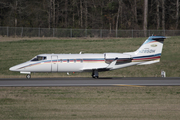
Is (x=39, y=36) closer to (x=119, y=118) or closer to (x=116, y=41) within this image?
(x=116, y=41)

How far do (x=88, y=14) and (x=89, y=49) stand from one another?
24.5 m

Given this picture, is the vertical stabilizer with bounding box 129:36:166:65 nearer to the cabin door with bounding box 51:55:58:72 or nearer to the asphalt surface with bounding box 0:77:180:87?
the asphalt surface with bounding box 0:77:180:87

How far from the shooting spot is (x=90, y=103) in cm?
1543

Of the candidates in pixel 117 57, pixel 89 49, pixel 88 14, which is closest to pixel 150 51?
pixel 117 57

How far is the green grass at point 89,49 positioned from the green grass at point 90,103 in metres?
16.7

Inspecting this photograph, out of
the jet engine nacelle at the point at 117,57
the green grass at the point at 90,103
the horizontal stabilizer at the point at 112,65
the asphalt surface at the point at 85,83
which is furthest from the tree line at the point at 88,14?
the green grass at the point at 90,103

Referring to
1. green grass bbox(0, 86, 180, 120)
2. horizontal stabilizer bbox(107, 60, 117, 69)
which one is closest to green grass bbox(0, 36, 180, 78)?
horizontal stabilizer bbox(107, 60, 117, 69)

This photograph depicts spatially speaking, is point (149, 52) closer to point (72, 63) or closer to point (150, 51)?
point (150, 51)

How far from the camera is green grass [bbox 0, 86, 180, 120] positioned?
1295cm

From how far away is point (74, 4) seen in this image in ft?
235

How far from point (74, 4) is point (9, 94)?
56.2 meters

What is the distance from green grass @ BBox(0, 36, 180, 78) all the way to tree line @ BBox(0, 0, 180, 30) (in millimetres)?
14479

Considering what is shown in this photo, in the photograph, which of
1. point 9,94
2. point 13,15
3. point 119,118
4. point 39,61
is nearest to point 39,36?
point 13,15

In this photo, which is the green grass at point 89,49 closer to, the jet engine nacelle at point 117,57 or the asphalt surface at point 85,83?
the jet engine nacelle at point 117,57
